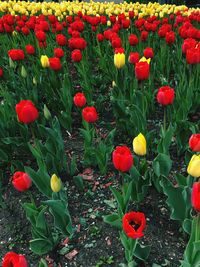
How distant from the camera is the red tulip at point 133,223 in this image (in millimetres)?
1579

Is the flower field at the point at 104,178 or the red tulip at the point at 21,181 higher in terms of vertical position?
the red tulip at the point at 21,181

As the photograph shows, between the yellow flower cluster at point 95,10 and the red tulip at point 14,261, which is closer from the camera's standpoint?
the red tulip at point 14,261

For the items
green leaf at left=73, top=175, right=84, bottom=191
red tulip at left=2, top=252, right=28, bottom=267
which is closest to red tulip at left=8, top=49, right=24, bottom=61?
green leaf at left=73, top=175, right=84, bottom=191

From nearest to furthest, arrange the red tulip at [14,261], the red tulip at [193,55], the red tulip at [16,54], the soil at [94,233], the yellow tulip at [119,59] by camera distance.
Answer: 1. the red tulip at [14,261]
2. the soil at [94,233]
3. the red tulip at [193,55]
4. the yellow tulip at [119,59]
5. the red tulip at [16,54]

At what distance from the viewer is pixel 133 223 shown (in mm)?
1752

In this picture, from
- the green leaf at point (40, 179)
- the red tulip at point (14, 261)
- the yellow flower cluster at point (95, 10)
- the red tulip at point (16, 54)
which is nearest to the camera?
the red tulip at point (14, 261)

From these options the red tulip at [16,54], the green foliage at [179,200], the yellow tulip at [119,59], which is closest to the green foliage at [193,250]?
the green foliage at [179,200]

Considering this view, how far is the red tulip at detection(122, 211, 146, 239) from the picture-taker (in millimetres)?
1579

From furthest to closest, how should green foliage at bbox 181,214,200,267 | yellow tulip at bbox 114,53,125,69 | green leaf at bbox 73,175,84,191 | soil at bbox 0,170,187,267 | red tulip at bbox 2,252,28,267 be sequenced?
yellow tulip at bbox 114,53,125,69 → green leaf at bbox 73,175,84,191 → soil at bbox 0,170,187,267 → green foliage at bbox 181,214,200,267 → red tulip at bbox 2,252,28,267

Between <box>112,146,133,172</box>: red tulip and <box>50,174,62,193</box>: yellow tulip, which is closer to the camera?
<box>112,146,133,172</box>: red tulip

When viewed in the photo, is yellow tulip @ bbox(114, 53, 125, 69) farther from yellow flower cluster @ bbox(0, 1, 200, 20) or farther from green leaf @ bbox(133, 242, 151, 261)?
yellow flower cluster @ bbox(0, 1, 200, 20)

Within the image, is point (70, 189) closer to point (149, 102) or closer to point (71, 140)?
point (71, 140)

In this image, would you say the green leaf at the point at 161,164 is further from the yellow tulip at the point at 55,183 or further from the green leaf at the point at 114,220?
the yellow tulip at the point at 55,183

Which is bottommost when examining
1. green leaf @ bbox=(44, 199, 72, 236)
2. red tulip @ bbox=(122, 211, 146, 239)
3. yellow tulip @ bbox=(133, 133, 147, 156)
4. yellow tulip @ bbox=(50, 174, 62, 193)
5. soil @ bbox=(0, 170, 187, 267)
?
soil @ bbox=(0, 170, 187, 267)
